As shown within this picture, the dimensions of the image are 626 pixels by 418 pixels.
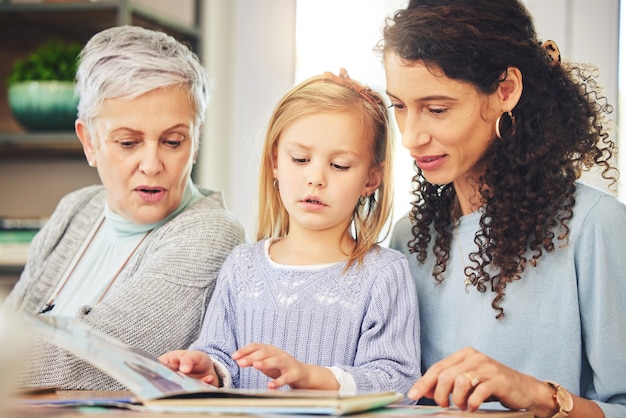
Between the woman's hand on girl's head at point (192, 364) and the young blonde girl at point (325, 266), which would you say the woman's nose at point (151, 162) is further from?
the woman's hand on girl's head at point (192, 364)

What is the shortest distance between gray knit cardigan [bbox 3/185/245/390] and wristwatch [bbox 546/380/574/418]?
67cm

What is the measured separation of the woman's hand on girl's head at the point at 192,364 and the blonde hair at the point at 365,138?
31cm

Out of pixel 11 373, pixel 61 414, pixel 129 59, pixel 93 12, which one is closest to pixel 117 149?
pixel 129 59

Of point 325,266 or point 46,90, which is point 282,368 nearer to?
point 325,266

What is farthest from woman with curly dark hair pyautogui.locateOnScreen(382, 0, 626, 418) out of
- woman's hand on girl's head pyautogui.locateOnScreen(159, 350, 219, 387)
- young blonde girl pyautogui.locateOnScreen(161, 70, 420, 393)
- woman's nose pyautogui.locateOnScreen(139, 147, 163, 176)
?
woman's nose pyautogui.locateOnScreen(139, 147, 163, 176)

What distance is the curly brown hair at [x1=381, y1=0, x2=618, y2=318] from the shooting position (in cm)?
134

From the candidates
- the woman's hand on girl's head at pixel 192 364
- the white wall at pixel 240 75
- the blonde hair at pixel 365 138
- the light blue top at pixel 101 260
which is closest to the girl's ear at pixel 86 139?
the light blue top at pixel 101 260

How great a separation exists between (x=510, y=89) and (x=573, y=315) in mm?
366

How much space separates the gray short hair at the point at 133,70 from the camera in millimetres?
1622

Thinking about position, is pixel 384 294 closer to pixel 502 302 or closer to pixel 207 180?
pixel 502 302

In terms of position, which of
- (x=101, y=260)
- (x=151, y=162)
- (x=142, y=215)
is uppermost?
(x=151, y=162)

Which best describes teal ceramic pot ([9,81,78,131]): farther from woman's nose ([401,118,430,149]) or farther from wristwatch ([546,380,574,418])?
wristwatch ([546,380,574,418])

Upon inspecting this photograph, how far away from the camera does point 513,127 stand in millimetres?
1377

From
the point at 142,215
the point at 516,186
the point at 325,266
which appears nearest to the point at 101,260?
the point at 142,215
